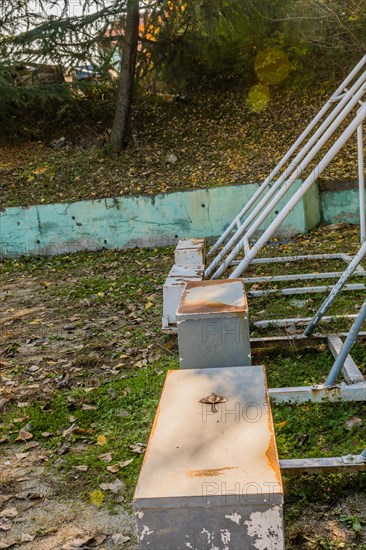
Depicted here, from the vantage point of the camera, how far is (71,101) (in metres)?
15.8

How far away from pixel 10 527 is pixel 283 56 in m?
14.6

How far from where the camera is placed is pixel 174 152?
14.0 meters

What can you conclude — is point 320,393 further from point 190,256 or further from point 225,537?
point 190,256

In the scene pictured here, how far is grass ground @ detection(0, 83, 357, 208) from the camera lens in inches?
493

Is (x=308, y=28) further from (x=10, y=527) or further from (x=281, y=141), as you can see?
(x=10, y=527)

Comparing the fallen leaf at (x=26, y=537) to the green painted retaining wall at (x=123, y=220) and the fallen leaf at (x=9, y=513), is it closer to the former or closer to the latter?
the fallen leaf at (x=9, y=513)

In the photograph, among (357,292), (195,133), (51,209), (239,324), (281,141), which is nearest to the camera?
Answer: (239,324)

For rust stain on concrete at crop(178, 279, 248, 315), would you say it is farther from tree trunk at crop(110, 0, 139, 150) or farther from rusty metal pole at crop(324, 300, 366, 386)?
tree trunk at crop(110, 0, 139, 150)

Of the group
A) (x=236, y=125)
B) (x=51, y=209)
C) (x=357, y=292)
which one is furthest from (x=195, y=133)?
(x=357, y=292)

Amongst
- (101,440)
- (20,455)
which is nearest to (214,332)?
(101,440)

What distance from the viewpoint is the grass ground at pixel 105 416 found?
3227 millimetres

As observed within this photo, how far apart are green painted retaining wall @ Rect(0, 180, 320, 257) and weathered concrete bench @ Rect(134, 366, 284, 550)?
9.20 m

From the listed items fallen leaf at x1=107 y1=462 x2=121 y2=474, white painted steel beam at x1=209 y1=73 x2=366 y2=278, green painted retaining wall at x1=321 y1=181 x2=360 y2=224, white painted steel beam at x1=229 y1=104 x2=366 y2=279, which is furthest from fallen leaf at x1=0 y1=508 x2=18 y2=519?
green painted retaining wall at x1=321 y1=181 x2=360 y2=224

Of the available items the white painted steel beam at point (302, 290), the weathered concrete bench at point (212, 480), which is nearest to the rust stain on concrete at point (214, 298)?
the weathered concrete bench at point (212, 480)
